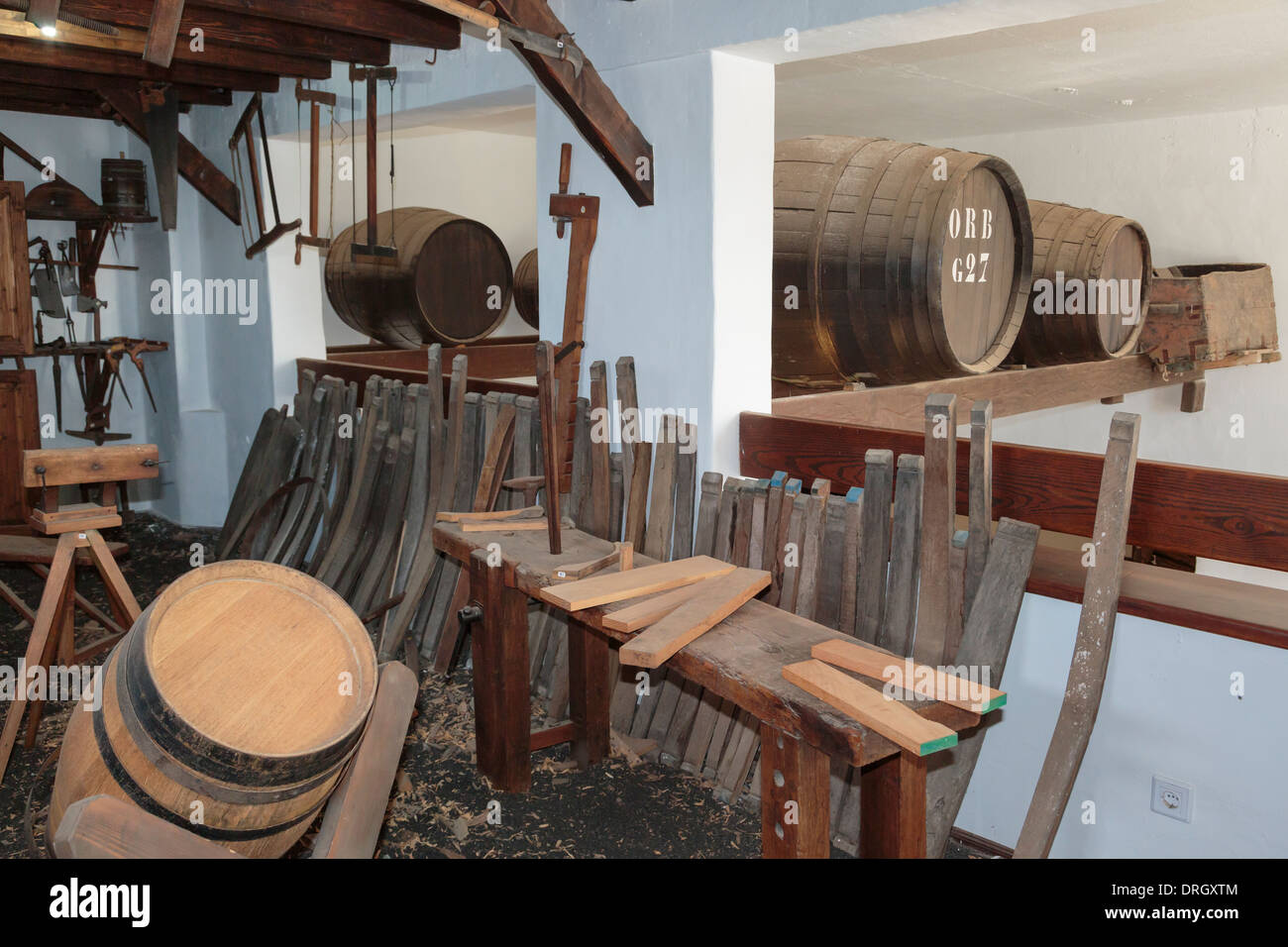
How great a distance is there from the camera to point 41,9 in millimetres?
2973

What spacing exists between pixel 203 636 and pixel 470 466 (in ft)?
8.43

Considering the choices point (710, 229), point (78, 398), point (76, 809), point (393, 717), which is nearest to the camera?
point (76, 809)

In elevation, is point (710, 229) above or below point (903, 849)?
above

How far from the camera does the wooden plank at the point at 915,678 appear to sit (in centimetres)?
223

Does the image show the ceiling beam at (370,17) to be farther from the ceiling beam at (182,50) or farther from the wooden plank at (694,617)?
the wooden plank at (694,617)

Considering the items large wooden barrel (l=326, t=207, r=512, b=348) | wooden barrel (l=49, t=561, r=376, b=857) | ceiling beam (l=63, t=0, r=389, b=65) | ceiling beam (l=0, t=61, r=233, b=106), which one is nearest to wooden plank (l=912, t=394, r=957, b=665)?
wooden barrel (l=49, t=561, r=376, b=857)

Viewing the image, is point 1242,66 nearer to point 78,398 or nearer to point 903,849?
point 903,849

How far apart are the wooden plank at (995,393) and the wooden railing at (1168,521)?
423 mm

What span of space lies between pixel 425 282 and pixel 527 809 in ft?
13.7

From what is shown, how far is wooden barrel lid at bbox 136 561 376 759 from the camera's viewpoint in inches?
90.9

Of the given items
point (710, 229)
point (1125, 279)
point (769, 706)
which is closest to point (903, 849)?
point (769, 706)

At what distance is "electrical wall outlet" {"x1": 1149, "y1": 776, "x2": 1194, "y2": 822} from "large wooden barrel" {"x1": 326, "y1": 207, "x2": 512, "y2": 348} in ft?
17.1

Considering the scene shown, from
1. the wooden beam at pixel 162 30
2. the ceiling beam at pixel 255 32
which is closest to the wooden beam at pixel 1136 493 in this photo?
the wooden beam at pixel 162 30

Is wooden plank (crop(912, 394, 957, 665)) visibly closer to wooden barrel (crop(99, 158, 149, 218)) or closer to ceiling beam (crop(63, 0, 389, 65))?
ceiling beam (crop(63, 0, 389, 65))
